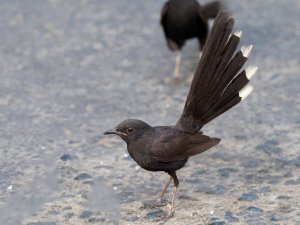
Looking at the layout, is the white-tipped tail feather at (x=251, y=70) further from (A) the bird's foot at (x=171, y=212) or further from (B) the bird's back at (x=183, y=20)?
(B) the bird's back at (x=183, y=20)

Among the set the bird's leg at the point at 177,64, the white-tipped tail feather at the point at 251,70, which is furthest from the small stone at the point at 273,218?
the bird's leg at the point at 177,64

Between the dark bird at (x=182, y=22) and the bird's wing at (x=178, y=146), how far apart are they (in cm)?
315

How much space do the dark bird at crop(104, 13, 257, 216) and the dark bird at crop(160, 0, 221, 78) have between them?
9.79 feet

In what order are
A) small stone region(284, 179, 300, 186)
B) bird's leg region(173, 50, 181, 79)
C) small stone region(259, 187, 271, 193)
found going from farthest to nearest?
bird's leg region(173, 50, 181, 79) < small stone region(284, 179, 300, 186) < small stone region(259, 187, 271, 193)

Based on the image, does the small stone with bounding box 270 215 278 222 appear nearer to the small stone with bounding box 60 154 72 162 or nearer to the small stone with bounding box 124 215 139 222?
the small stone with bounding box 124 215 139 222

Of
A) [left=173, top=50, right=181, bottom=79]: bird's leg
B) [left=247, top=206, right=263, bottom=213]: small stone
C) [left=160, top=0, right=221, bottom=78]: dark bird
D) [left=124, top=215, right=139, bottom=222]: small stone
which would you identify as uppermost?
[left=160, top=0, right=221, bottom=78]: dark bird

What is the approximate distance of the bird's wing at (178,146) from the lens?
6078mm

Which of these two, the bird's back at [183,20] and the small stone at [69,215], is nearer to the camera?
the small stone at [69,215]

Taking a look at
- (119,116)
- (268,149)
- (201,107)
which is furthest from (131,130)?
(119,116)

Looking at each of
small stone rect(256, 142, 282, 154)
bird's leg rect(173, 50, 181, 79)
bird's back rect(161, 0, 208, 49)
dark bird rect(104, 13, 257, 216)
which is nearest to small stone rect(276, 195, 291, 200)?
dark bird rect(104, 13, 257, 216)

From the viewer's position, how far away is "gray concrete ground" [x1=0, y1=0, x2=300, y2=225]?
6289mm

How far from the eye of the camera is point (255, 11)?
11.1 metres

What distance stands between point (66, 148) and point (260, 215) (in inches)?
88.7

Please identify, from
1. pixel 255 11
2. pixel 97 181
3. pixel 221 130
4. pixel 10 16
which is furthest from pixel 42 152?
pixel 255 11
